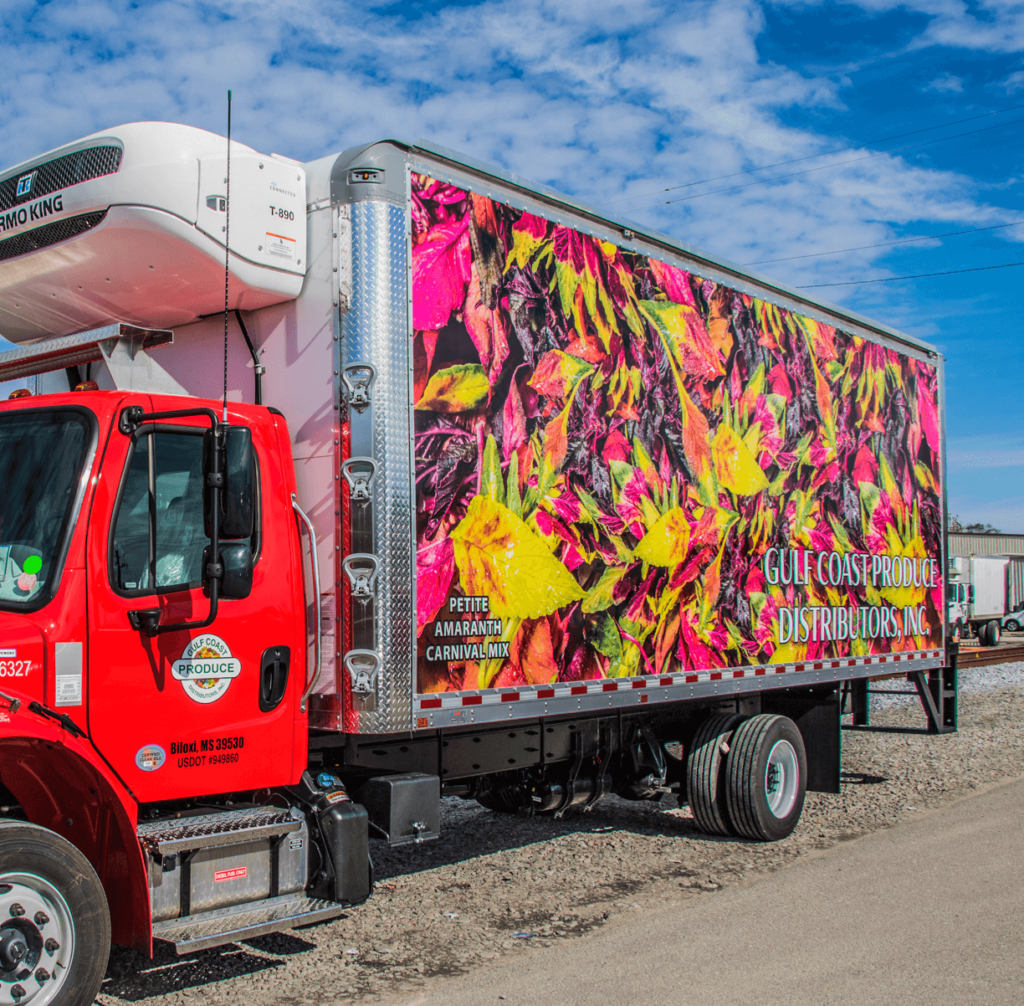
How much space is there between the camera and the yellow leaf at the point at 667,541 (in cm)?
700

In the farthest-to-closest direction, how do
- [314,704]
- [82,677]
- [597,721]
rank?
[597,721] → [314,704] → [82,677]

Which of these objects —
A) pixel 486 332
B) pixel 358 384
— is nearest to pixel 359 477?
pixel 358 384

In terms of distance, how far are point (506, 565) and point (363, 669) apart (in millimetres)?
1141

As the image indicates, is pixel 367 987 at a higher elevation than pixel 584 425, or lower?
lower

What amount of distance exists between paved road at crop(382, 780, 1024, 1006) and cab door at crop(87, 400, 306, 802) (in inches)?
52.2

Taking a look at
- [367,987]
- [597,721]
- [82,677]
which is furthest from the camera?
[597,721]

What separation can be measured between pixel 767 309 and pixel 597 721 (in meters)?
3.50

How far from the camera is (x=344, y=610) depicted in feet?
17.1

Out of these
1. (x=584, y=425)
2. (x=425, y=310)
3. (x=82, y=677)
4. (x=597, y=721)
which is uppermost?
(x=425, y=310)

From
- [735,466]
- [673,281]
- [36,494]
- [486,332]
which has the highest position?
[673,281]

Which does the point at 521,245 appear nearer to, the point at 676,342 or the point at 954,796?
the point at 676,342

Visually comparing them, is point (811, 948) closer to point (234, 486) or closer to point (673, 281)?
point (234, 486)

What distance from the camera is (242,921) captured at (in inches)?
179

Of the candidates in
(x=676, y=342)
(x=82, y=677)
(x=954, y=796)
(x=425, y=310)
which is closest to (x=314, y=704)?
(x=82, y=677)
